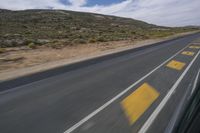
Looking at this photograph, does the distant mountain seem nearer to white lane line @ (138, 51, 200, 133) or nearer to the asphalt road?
the asphalt road

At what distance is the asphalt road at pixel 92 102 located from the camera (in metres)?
5.19

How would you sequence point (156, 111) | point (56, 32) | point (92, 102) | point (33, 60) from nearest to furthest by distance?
point (156, 111)
point (92, 102)
point (33, 60)
point (56, 32)

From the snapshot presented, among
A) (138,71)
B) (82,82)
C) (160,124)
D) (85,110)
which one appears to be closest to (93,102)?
(85,110)

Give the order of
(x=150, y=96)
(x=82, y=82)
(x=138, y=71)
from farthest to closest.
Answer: (x=138, y=71)
(x=82, y=82)
(x=150, y=96)

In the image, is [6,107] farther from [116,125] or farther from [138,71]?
[138,71]

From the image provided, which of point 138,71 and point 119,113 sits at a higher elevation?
point 119,113

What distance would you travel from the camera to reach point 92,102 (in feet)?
22.7

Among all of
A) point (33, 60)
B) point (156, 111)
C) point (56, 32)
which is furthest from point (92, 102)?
point (56, 32)

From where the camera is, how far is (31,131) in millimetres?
4930

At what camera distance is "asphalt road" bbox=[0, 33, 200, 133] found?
204 inches

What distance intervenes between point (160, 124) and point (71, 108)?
2485 mm

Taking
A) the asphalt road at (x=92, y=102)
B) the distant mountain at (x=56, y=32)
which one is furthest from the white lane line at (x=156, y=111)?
the distant mountain at (x=56, y=32)

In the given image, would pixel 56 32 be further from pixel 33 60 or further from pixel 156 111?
pixel 156 111

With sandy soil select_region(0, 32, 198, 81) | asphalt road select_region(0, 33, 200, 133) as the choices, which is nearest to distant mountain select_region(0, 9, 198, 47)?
sandy soil select_region(0, 32, 198, 81)
